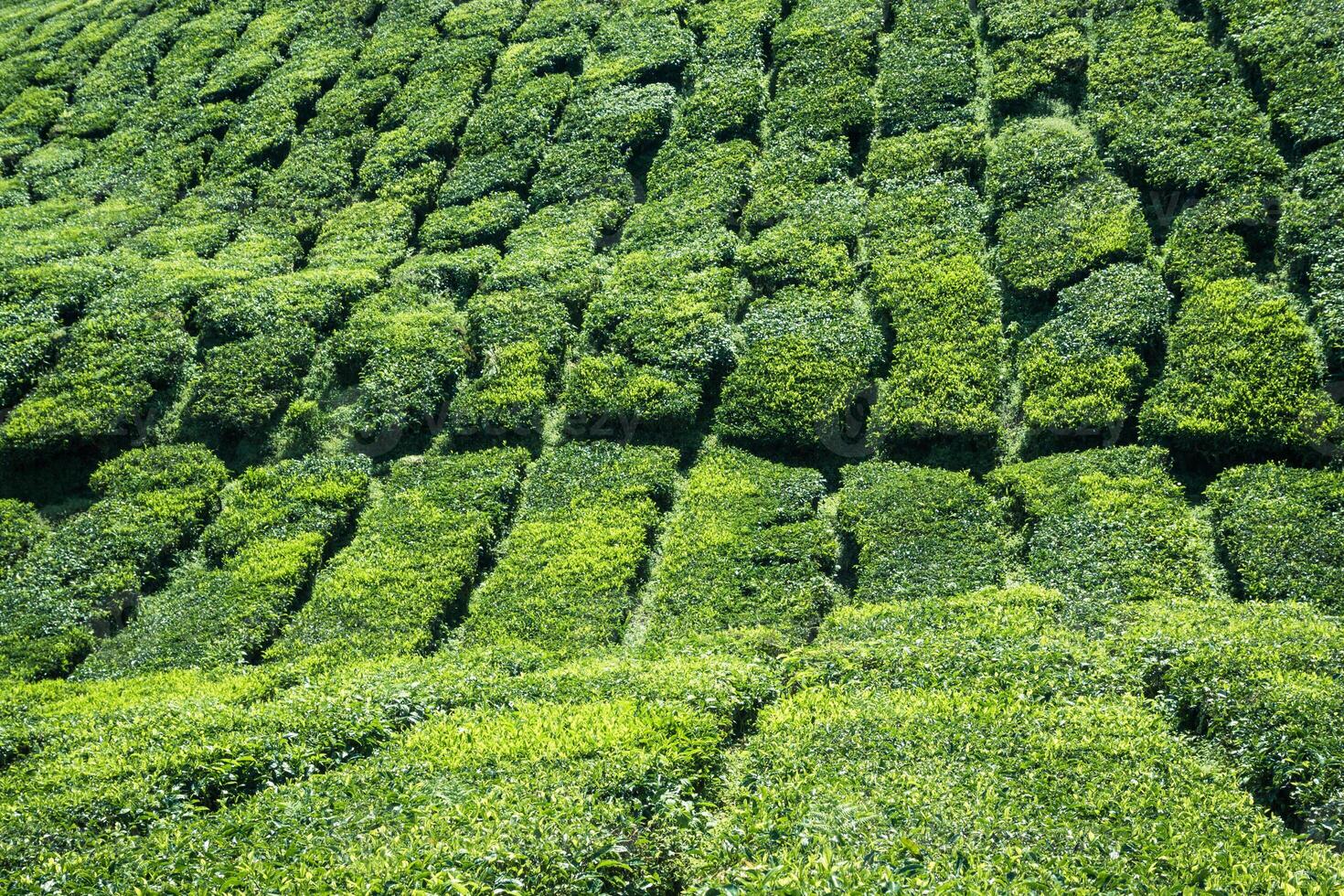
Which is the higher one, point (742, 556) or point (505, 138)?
point (505, 138)

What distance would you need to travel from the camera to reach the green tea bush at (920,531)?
1716cm

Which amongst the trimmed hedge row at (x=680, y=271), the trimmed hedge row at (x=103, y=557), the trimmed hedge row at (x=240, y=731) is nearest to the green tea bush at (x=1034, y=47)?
the trimmed hedge row at (x=680, y=271)

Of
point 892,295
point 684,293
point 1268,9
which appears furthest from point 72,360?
point 1268,9

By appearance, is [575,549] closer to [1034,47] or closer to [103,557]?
[103,557]

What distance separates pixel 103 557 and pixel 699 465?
41.4 ft

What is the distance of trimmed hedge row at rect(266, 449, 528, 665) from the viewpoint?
1842cm

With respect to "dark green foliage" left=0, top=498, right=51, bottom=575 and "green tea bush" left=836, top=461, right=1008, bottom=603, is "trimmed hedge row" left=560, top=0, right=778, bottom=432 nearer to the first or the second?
"green tea bush" left=836, top=461, right=1008, bottom=603

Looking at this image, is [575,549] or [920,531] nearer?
[920,531]

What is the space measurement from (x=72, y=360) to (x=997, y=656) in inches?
912

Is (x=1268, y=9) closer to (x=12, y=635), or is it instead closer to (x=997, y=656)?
(x=997, y=656)

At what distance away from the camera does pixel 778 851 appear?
1009 centimetres

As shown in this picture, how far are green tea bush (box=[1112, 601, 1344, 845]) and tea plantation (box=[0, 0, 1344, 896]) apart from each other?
56 millimetres

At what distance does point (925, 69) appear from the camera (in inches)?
1039

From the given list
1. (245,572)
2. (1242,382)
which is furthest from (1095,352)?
(245,572)
